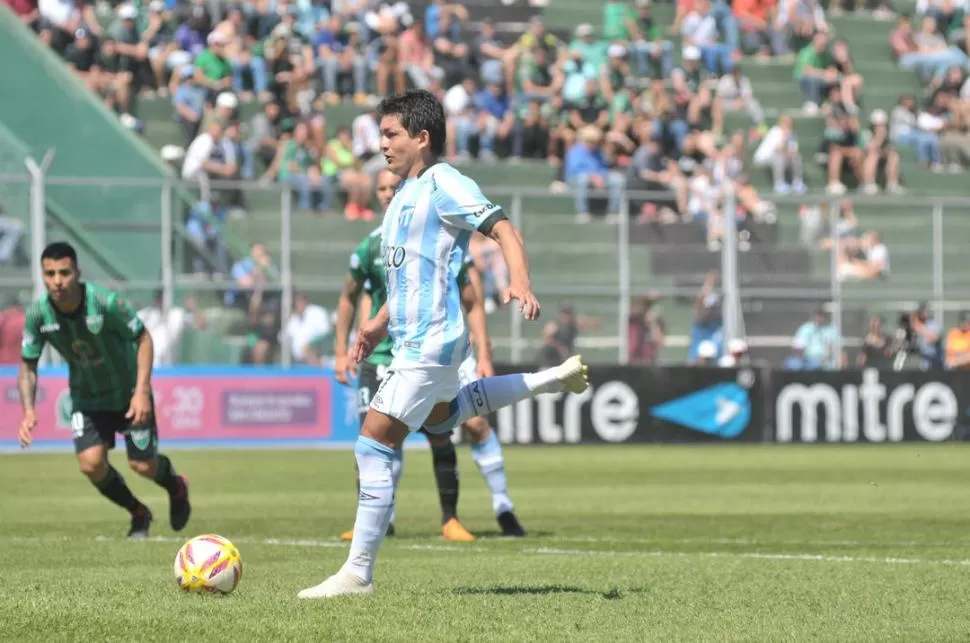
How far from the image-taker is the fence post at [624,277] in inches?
1035

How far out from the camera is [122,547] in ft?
37.8

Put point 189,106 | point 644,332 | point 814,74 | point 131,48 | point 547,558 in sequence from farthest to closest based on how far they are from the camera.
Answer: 1. point 814,74
2. point 131,48
3. point 189,106
4. point 644,332
5. point 547,558

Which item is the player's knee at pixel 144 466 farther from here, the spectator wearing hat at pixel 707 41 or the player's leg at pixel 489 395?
the spectator wearing hat at pixel 707 41

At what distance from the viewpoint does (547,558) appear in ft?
34.8

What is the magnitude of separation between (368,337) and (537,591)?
1.93 metres

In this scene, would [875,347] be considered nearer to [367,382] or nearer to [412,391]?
[367,382]

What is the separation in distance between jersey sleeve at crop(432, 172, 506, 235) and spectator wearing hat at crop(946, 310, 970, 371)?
2045 cm

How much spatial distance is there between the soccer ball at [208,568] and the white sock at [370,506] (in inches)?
22.9

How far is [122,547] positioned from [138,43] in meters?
20.1

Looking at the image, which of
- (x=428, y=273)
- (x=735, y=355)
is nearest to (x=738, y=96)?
(x=735, y=355)

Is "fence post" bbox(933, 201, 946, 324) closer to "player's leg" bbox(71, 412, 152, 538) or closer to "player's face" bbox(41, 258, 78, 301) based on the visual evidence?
"player's leg" bbox(71, 412, 152, 538)

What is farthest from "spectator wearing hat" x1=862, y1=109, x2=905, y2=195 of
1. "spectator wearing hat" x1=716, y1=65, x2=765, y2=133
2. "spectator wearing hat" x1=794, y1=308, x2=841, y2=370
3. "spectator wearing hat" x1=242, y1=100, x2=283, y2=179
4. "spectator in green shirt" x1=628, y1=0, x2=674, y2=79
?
"spectator wearing hat" x1=242, y1=100, x2=283, y2=179

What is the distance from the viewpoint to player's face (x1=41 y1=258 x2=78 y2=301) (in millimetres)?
11414

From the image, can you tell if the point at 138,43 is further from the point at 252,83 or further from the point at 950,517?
the point at 950,517
